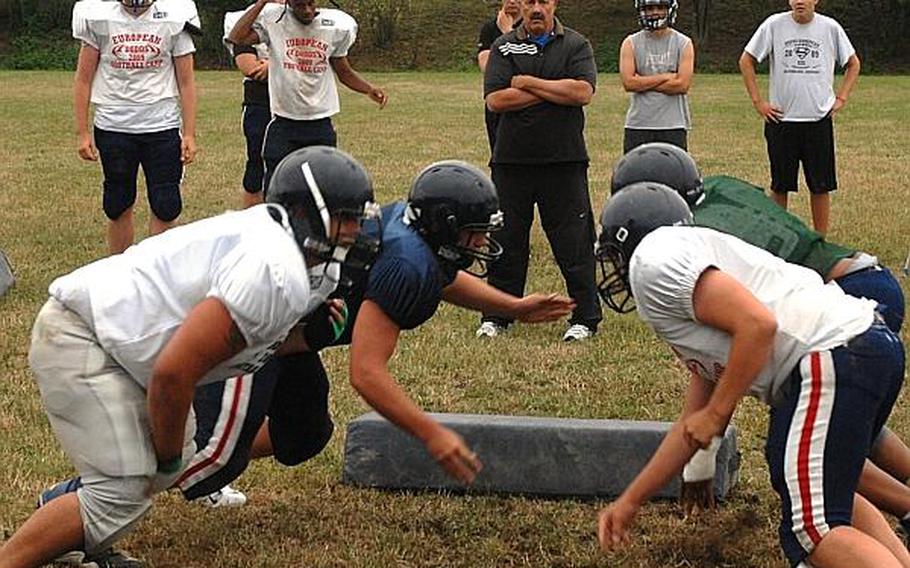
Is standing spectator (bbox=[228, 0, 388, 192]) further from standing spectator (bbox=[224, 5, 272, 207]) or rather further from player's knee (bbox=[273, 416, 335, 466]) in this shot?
player's knee (bbox=[273, 416, 335, 466])

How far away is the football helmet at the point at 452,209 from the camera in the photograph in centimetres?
410

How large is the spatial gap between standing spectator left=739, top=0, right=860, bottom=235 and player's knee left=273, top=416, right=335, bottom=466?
5.67 m

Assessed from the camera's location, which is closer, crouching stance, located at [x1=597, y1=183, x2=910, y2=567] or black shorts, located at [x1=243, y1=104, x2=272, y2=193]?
crouching stance, located at [x1=597, y1=183, x2=910, y2=567]

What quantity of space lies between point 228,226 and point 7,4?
146 feet

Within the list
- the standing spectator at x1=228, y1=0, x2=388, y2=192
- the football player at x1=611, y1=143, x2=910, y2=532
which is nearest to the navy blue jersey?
the football player at x1=611, y1=143, x2=910, y2=532

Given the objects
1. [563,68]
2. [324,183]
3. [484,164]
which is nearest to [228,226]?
[324,183]

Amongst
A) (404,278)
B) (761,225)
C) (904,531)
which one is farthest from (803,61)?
(404,278)

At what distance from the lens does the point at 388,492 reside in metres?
5.02

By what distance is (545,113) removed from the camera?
7.33m

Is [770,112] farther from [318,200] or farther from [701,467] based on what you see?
[318,200]

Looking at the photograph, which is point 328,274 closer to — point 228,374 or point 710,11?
point 228,374

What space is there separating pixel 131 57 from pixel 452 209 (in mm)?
4539

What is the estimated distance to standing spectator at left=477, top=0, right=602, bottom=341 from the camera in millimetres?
7332

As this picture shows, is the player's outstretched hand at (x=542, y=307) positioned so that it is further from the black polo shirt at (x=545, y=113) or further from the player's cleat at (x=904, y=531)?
the black polo shirt at (x=545, y=113)
